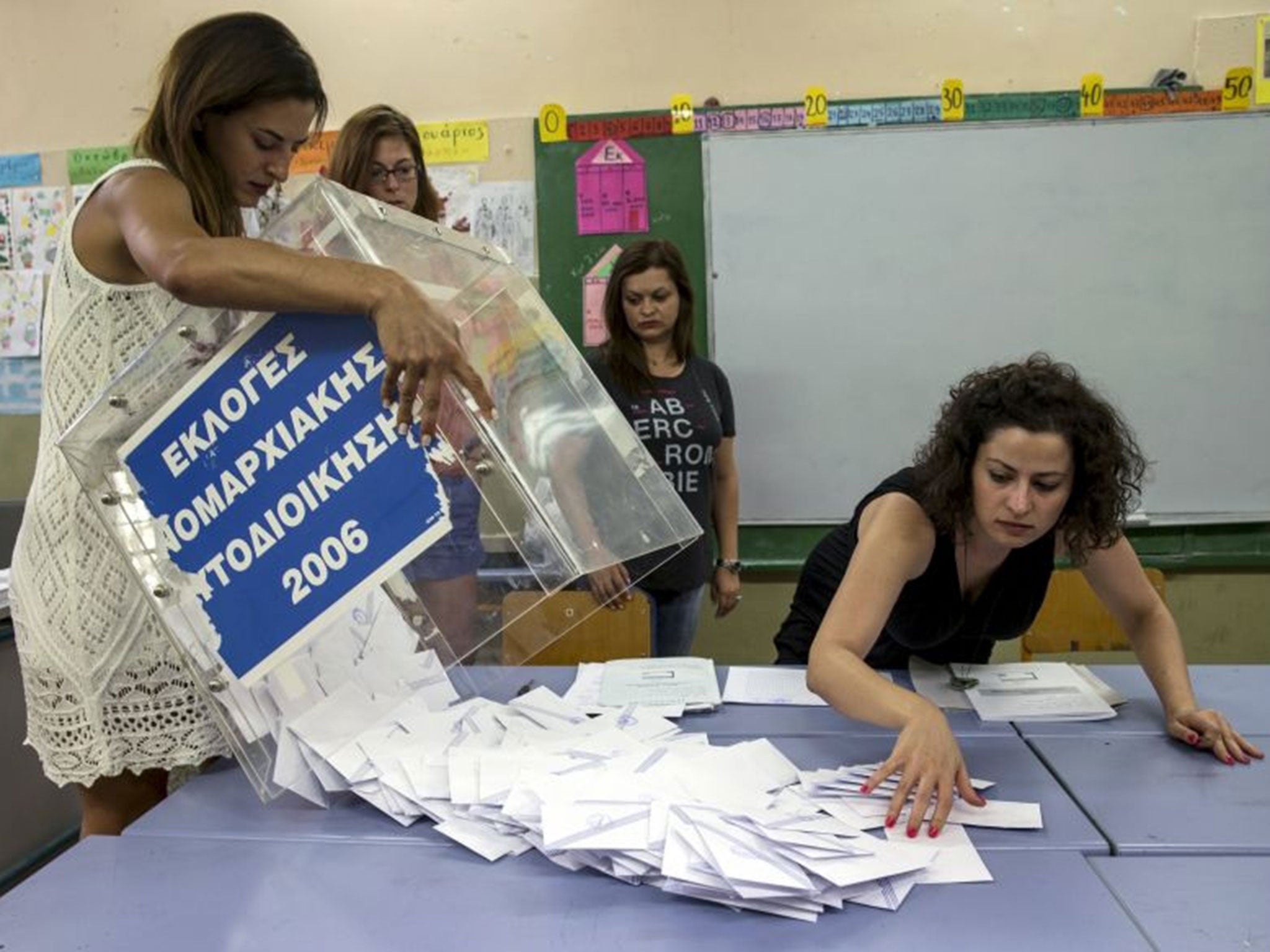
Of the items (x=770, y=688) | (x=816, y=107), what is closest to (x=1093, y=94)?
(x=816, y=107)

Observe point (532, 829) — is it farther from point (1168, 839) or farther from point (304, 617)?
point (1168, 839)

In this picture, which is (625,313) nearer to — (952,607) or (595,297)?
(595,297)

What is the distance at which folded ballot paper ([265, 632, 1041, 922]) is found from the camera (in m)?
0.94

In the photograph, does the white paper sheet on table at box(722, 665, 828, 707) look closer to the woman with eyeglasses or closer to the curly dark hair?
the curly dark hair

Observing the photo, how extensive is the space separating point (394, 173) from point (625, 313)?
0.65 meters

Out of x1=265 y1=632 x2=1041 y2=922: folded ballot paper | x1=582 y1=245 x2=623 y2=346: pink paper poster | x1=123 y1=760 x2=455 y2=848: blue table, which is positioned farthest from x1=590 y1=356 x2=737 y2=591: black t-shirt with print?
x1=123 y1=760 x2=455 y2=848: blue table

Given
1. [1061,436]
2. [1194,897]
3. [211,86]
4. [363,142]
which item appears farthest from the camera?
[363,142]

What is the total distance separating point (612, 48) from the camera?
277cm

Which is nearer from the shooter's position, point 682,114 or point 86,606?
point 86,606

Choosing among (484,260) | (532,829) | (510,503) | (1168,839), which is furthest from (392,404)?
(1168,839)

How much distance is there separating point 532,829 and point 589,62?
2.31 metres

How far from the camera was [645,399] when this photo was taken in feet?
7.86

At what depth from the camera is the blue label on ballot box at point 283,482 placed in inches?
40.6

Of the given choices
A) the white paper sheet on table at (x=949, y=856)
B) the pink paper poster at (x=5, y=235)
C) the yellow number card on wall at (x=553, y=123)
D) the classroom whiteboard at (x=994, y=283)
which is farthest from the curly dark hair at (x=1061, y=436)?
the pink paper poster at (x=5, y=235)
